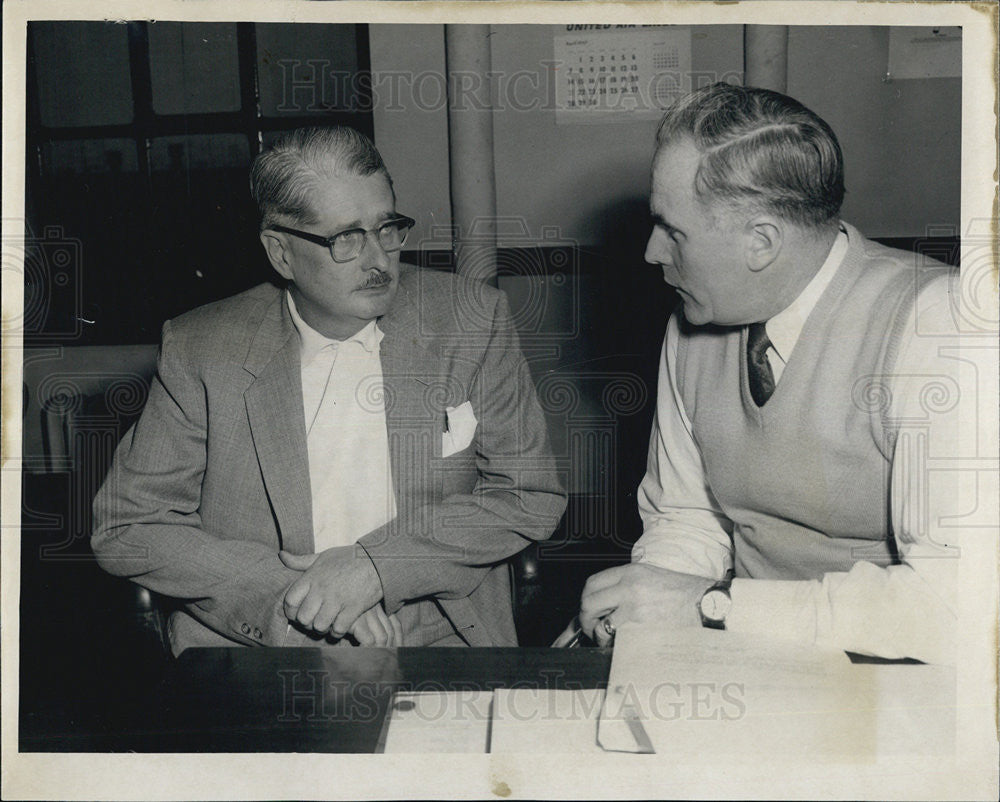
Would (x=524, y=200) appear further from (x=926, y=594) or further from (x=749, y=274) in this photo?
(x=926, y=594)

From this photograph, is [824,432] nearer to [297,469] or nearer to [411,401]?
[411,401]

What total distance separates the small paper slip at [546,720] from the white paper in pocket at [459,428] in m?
0.53

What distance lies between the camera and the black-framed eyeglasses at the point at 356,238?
1536 mm

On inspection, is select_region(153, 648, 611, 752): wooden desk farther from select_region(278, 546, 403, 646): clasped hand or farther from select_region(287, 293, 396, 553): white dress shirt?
select_region(287, 293, 396, 553): white dress shirt

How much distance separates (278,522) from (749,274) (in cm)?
87

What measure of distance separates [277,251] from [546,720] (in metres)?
0.92

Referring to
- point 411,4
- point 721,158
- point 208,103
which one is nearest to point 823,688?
point 721,158

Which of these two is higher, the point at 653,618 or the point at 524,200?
the point at 524,200

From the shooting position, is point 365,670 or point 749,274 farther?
point 749,274

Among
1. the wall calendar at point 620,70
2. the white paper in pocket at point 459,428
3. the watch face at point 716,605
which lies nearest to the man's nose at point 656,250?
the wall calendar at point 620,70

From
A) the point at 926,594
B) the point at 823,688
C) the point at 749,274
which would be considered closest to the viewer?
the point at 823,688

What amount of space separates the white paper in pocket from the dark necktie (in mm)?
467

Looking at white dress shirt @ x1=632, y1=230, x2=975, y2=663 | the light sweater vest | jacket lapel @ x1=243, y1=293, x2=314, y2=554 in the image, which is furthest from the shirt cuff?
jacket lapel @ x1=243, y1=293, x2=314, y2=554

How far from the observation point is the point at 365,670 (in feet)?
3.92
